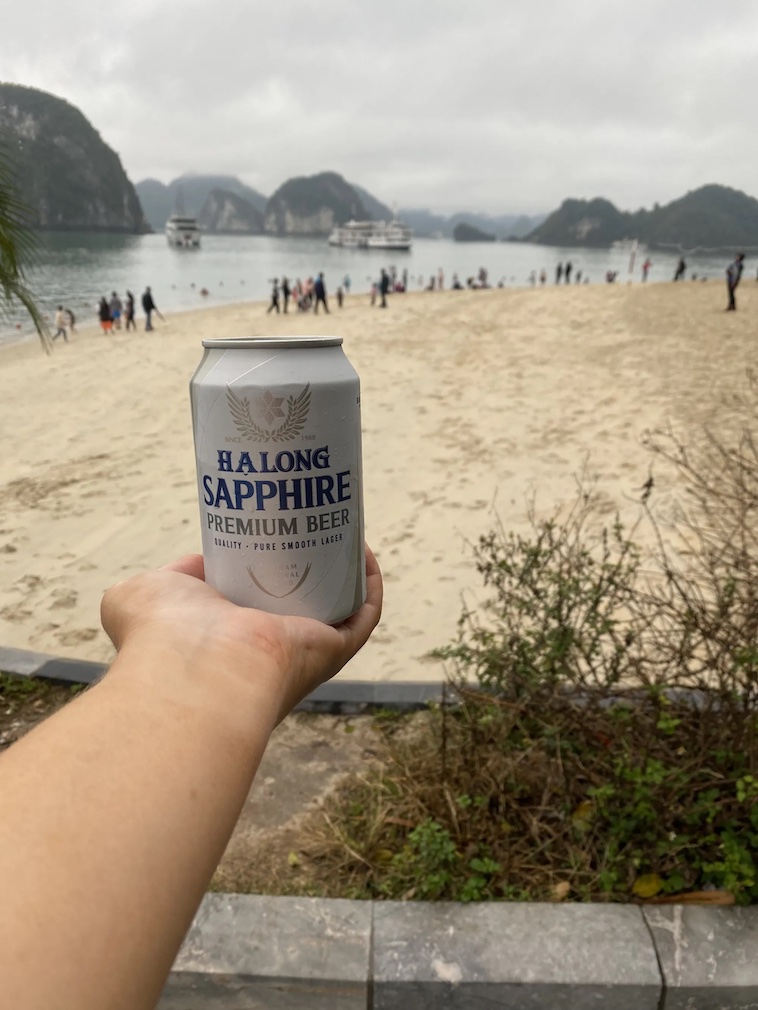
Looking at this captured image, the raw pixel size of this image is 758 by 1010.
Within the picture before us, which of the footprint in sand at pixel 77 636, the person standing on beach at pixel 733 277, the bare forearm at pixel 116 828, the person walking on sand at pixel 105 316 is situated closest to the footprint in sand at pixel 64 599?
the footprint in sand at pixel 77 636

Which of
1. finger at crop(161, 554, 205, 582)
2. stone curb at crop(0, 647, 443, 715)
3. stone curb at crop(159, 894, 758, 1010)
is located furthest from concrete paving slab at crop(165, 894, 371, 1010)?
stone curb at crop(0, 647, 443, 715)

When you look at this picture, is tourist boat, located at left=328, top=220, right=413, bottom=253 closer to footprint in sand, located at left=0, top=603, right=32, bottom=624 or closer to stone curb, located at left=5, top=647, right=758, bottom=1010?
footprint in sand, located at left=0, top=603, right=32, bottom=624

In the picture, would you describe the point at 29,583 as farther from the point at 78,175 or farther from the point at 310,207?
the point at 310,207

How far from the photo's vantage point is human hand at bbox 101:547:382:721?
45.1 inches

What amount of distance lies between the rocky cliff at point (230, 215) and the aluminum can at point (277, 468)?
204357mm

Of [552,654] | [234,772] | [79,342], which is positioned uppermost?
[234,772]

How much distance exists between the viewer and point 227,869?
95.0 inches

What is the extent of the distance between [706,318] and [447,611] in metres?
15.3

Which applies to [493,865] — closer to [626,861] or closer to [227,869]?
[626,861]

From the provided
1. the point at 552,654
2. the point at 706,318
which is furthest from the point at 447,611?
the point at 706,318

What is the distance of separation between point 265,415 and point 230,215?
A: 207461 mm

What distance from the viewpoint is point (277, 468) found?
131 centimetres

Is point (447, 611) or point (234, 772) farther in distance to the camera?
point (447, 611)

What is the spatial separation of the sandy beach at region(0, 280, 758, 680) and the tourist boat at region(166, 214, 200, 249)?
86857mm
